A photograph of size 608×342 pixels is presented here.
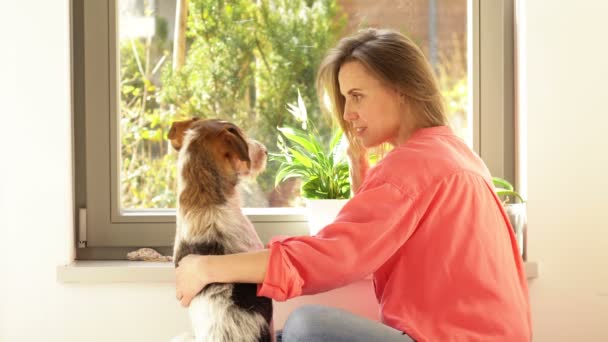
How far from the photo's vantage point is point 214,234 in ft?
5.29

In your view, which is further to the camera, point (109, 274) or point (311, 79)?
point (311, 79)

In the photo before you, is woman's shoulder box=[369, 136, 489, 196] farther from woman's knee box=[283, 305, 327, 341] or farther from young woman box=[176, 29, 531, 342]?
woman's knee box=[283, 305, 327, 341]

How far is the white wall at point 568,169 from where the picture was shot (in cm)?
228

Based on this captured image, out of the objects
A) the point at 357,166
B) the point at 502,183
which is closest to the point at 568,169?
the point at 502,183

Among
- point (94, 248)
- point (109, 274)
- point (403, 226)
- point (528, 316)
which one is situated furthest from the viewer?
point (94, 248)

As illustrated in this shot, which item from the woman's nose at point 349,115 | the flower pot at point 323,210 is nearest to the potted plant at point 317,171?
the flower pot at point 323,210

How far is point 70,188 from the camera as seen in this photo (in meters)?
2.29

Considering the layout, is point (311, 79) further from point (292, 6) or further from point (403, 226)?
point (403, 226)

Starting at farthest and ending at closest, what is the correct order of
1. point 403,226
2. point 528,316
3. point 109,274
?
1. point 109,274
2. point 528,316
3. point 403,226

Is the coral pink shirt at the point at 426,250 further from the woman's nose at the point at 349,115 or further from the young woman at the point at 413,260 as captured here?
the woman's nose at the point at 349,115

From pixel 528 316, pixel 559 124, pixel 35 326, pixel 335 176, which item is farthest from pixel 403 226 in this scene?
pixel 35 326

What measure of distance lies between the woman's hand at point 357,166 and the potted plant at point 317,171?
0.08m

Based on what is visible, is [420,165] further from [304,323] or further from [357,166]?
[357,166]

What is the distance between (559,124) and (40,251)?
61.9 inches
